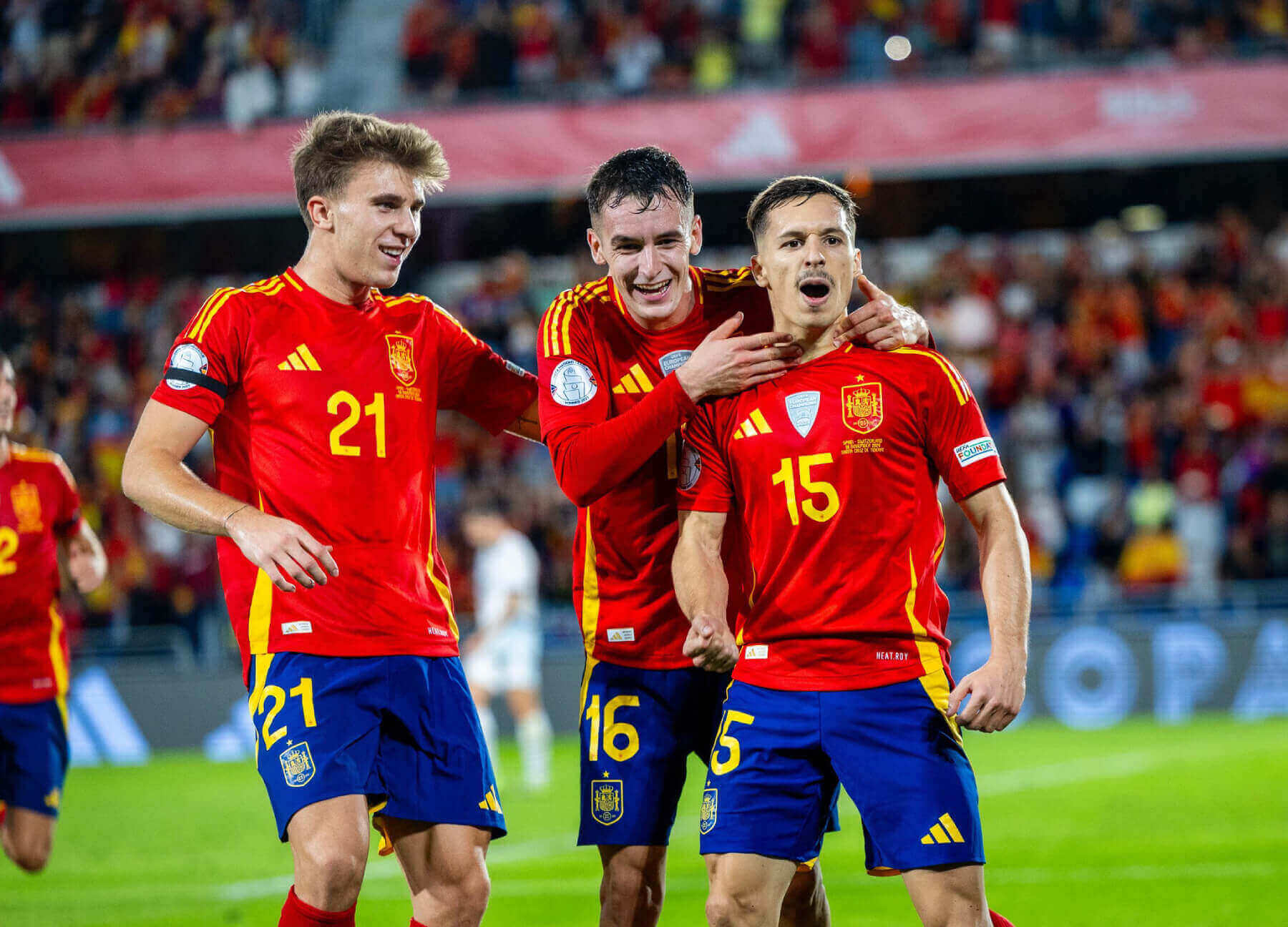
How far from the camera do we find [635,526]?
488 centimetres

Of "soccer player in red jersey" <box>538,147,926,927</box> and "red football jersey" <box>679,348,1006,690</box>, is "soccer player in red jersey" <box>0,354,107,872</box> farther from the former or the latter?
"red football jersey" <box>679,348,1006,690</box>

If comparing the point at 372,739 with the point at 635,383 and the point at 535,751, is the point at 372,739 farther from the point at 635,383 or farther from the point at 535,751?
the point at 535,751

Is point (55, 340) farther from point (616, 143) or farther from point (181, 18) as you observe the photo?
point (616, 143)

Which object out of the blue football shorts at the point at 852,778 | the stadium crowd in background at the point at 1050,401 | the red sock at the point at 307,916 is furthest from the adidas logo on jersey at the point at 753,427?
the stadium crowd in background at the point at 1050,401

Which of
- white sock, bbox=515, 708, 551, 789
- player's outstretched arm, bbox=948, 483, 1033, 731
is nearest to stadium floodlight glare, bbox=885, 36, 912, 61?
white sock, bbox=515, 708, 551, 789

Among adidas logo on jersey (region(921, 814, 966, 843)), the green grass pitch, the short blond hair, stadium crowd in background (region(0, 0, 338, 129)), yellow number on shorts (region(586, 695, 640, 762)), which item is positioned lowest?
the green grass pitch

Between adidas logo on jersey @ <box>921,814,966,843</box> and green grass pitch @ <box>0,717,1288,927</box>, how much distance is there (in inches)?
138

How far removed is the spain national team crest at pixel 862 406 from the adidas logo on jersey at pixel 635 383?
721 mm

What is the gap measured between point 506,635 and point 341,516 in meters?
8.42

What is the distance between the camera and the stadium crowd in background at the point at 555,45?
18219mm

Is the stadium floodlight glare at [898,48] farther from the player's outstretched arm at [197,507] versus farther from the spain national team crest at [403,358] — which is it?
the player's outstretched arm at [197,507]

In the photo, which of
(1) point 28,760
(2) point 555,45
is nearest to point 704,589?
(1) point 28,760

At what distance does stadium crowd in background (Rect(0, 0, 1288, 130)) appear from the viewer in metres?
18.2

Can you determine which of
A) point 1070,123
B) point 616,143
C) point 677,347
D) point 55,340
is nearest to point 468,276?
point 616,143
